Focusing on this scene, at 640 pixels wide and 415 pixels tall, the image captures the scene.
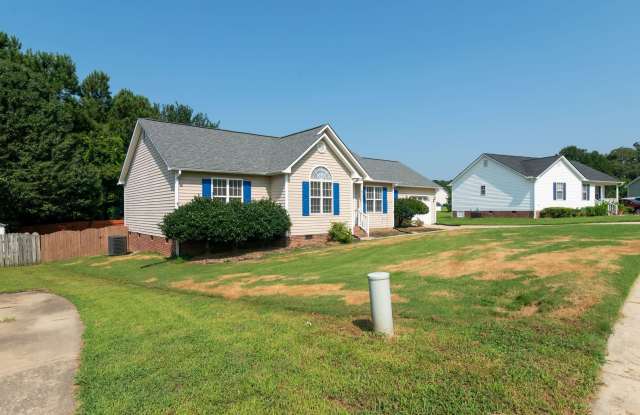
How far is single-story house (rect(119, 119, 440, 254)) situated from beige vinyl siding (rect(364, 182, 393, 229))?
Result: 108 cm

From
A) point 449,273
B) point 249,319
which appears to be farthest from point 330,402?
point 449,273

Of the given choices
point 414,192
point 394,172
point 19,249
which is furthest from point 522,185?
point 19,249

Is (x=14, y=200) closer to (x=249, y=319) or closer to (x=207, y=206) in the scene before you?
(x=207, y=206)

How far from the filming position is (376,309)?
5566mm

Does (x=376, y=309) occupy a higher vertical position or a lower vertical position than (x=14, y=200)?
lower

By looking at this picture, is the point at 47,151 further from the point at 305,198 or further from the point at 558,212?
the point at 558,212

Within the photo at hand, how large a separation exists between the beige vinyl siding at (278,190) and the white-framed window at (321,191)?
160 centimetres

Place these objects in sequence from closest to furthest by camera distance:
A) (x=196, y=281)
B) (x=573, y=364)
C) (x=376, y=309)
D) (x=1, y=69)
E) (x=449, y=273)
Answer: (x=573, y=364) → (x=376, y=309) → (x=449, y=273) → (x=196, y=281) → (x=1, y=69)

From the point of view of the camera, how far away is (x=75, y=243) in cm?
2052

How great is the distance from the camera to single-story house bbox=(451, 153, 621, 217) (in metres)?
32.5

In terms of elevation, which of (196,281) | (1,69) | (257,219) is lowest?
(196,281)

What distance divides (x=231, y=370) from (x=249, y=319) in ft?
7.28

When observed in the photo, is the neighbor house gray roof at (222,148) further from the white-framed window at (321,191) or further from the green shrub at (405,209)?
the green shrub at (405,209)

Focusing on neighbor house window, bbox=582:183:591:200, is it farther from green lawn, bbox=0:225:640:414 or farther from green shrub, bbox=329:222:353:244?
green lawn, bbox=0:225:640:414
